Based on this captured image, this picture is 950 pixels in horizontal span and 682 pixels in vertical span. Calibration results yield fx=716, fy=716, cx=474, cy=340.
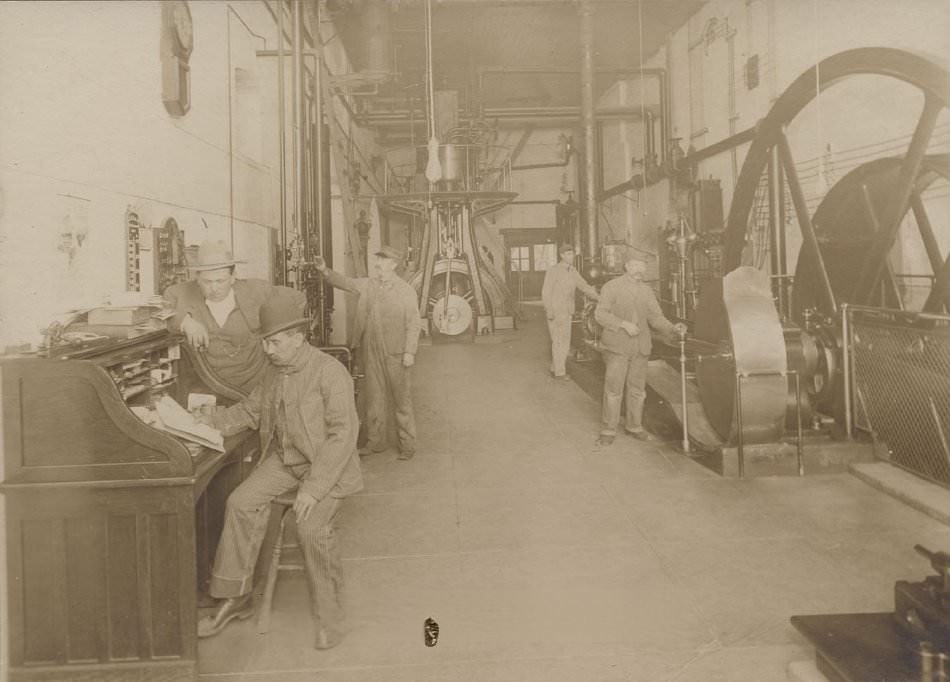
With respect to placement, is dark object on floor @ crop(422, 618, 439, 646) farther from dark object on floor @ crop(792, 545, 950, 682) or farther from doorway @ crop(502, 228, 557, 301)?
doorway @ crop(502, 228, 557, 301)

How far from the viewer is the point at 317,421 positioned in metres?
3.06

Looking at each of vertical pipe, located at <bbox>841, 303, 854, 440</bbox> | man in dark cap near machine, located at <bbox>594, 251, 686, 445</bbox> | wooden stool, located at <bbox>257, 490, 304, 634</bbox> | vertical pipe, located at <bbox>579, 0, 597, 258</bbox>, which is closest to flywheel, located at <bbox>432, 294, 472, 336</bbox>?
vertical pipe, located at <bbox>579, 0, 597, 258</bbox>

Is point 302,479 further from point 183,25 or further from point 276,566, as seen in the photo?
point 183,25

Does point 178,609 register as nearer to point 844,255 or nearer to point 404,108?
point 844,255

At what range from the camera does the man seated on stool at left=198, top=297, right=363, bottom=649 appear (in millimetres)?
2842

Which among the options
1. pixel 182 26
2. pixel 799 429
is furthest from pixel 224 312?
pixel 799 429

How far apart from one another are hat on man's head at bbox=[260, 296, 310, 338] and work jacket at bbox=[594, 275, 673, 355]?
11.3ft

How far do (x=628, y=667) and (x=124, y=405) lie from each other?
2.01 m

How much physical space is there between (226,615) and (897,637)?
2523 millimetres

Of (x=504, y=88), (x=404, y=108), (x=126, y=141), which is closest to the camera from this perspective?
(x=126, y=141)

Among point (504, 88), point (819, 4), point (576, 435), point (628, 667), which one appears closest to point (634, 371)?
point (576, 435)

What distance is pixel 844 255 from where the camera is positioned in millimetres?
6512

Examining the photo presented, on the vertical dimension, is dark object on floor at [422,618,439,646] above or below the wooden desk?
below

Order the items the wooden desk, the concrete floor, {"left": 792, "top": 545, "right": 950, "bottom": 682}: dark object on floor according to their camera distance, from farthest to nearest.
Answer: the concrete floor
the wooden desk
{"left": 792, "top": 545, "right": 950, "bottom": 682}: dark object on floor
